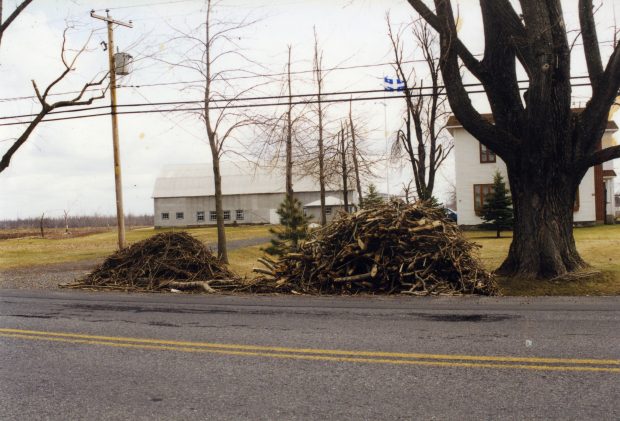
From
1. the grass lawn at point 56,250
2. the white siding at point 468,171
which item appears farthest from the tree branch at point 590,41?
the white siding at point 468,171

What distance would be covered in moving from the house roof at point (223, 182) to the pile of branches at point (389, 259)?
5217 cm

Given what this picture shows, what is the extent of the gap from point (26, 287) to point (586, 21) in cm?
1475

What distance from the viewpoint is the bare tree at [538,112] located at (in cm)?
1182

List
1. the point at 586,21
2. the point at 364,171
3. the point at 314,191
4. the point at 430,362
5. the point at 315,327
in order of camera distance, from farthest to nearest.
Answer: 1. the point at 314,191
2. the point at 364,171
3. the point at 586,21
4. the point at 315,327
5. the point at 430,362

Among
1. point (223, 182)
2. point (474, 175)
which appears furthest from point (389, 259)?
point (223, 182)

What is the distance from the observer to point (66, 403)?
4469 millimetres

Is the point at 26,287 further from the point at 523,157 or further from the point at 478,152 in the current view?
the point at 478,152

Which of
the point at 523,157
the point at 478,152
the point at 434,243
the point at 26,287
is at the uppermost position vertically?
the point at 478,152

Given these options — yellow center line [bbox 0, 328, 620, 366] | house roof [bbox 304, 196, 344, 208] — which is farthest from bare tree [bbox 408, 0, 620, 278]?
house roof [bbox 304, 196, 344, 208]

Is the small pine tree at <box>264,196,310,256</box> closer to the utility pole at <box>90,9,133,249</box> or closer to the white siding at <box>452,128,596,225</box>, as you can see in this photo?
the utility pole at <box>90,9,133,249</box>

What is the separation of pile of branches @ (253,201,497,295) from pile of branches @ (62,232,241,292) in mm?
1765

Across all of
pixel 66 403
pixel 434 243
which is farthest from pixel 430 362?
pixel 434 243

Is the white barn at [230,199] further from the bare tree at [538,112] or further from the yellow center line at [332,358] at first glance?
the yellow center line at [332,358]

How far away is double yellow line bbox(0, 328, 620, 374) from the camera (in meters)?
5.16
